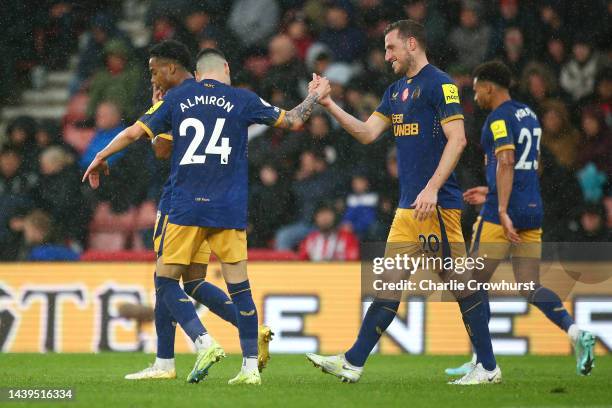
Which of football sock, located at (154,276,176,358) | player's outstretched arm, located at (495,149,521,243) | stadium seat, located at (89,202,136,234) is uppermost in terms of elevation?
player's outstretched arm, located at (495,149,521,243)

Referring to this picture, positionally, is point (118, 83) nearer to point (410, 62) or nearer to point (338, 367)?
point (410, 62)

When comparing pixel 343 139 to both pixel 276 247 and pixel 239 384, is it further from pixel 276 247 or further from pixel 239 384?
pixel 239 384

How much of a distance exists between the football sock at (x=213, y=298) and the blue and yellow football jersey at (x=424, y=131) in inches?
52.6

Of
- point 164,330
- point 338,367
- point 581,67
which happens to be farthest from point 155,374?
point 581,67

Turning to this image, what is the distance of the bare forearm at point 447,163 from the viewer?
275 inches

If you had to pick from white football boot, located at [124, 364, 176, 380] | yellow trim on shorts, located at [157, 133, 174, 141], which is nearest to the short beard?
yellow trim on shorts, located at [157, 133, 174, 141]

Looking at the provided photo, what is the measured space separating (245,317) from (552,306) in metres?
2.57

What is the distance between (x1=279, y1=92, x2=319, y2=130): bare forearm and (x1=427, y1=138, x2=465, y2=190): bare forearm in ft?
2.88

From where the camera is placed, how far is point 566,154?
12.1 metres

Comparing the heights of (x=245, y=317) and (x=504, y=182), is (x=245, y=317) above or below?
below

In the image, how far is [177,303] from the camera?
7375 mm

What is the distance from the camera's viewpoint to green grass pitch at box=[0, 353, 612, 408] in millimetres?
6352

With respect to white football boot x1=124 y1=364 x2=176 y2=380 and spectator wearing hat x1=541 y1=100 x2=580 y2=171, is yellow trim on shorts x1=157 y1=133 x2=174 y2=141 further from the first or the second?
spectator wearing hat x1=541 y1=100 x2=580 y2=171

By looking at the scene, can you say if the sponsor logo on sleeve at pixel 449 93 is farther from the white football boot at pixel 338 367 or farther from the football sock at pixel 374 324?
the white football boot at pixel 338 367
